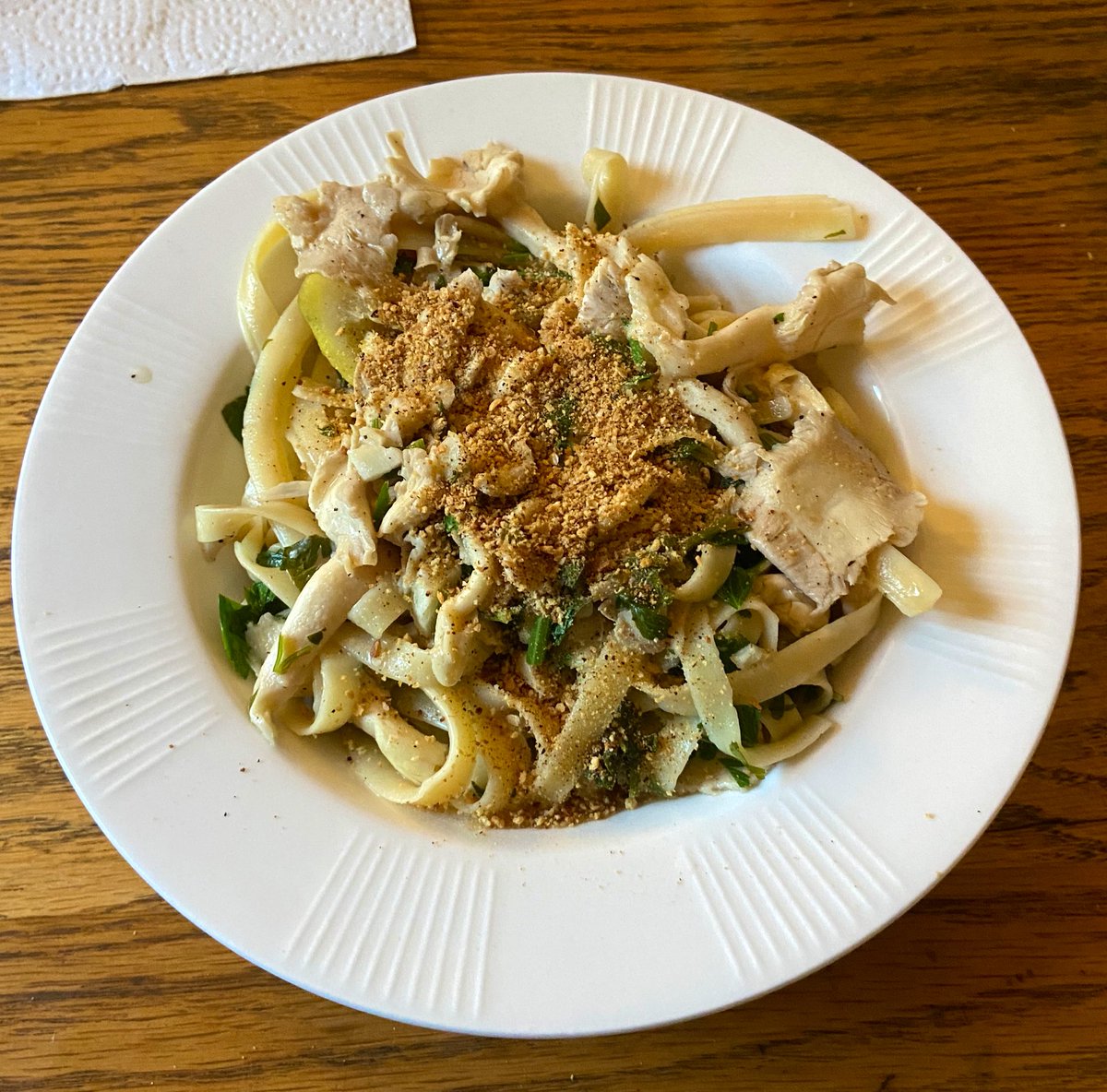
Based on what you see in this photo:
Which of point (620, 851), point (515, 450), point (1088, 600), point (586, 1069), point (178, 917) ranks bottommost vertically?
point (586, 1069)

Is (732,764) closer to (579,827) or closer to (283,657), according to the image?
(579,827)

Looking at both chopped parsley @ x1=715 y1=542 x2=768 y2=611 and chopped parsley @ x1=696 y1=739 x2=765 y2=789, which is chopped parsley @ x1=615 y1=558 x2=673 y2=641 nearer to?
chopped parsley @ x1=715 y1=542 x2=768 y2=611

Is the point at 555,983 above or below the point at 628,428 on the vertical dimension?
below

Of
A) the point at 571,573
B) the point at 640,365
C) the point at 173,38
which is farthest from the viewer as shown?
the point at 173,38

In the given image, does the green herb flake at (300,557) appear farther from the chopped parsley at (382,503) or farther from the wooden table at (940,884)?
the wooden table at (940,884)

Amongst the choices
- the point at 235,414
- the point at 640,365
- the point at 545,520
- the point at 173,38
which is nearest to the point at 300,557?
the point at 235,414

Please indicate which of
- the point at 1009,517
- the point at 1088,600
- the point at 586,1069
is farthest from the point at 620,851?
the point at 1088,600

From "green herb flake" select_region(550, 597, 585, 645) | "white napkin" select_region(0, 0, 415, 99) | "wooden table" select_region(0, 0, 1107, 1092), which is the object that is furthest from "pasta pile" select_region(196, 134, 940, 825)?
"white napkin" select_region(0, 0, 415, 99)

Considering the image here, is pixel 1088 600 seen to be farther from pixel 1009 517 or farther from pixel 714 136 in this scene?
pixel 714 136
